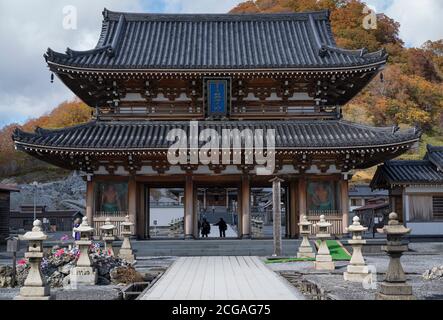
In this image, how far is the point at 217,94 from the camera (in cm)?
2322

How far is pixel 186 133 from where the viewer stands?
74.2ft

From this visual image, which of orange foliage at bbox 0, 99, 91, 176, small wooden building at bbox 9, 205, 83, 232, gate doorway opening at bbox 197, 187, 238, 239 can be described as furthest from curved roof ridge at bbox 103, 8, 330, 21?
orange foliage at bbox 0, 99, 91, 176

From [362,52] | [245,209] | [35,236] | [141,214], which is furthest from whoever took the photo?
[141,214]

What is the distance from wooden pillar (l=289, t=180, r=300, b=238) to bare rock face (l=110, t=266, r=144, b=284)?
1073 cm

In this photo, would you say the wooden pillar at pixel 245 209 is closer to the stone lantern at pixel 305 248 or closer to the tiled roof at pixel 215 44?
the stone lantern at pixel 305 248

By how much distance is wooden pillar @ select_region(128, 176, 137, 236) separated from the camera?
22244 millimetres

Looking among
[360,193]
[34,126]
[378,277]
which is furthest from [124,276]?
[34,126]

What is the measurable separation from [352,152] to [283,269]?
787 cm

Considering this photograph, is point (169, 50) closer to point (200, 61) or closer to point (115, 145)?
point (200, 61)

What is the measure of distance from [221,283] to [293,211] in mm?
12050

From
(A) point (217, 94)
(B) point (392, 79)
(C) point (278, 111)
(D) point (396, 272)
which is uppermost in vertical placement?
(B) point (392, 79)

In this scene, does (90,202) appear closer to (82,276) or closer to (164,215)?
(82,276)

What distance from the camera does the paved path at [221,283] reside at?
404 inches
